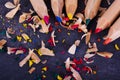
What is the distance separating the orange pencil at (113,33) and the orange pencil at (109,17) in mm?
23

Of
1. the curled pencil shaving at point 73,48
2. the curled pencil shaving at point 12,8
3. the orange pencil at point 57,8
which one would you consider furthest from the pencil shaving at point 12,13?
the curled pencil shaving at point 73,48

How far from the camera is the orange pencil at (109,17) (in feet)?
3.71

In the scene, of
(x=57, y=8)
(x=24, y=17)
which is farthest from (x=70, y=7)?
(x=24, y=17)

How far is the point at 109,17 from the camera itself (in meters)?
1.14

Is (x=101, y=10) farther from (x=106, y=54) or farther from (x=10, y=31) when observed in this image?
(x=10, y=31)

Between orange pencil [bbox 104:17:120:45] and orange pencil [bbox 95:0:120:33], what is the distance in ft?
0.08

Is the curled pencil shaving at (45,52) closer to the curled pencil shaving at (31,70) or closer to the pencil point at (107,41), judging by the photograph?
the curled pencil shaving at (31,70)

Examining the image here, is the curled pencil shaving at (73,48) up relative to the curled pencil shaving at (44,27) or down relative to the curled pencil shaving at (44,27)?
down

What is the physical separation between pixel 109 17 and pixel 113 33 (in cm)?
6

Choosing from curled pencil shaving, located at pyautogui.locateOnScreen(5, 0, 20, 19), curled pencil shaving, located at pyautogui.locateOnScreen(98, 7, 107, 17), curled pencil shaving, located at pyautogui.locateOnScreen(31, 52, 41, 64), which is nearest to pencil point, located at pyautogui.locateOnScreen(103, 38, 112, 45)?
curled pencil shaving, located at pyautogui.locateOnScreen(98, 7, 107, 17)

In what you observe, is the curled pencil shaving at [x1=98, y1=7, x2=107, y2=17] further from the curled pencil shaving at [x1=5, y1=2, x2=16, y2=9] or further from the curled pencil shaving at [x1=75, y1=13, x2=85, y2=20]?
the curled pencil shaving at [x1=5, y1=2, x2=16, y2=9]

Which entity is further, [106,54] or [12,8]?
[12,8]

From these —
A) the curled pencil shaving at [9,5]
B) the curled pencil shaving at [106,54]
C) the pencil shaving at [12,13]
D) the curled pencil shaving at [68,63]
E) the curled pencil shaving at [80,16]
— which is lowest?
the curled pencil shaving at [68,63]

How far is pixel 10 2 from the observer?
1.23 m
